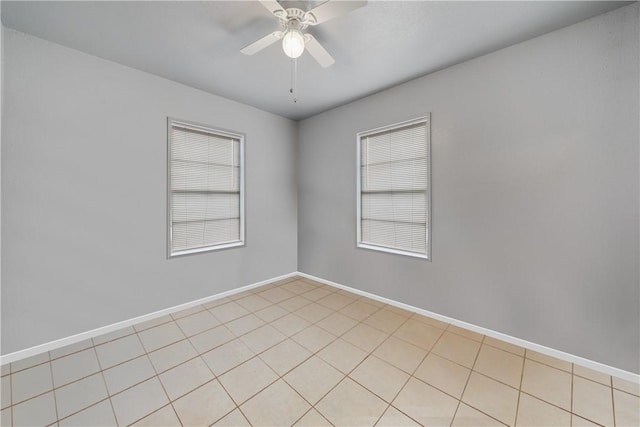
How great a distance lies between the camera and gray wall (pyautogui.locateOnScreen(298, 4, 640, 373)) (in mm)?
1780

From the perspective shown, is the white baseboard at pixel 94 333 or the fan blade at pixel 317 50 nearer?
the fan blade at pixel 317 50

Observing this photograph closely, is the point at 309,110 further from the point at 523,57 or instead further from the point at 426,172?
the point at 523,57

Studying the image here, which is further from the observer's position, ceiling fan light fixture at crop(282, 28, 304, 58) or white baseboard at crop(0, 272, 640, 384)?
white baseboard at crop(0, 272, 640, 384)

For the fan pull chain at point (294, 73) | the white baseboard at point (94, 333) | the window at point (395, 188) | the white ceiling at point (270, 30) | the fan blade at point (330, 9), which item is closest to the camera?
the fan blade at point (330, 9)

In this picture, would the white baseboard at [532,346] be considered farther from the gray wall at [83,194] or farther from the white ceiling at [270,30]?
the white ceiling at [270,30]

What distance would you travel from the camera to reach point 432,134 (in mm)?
2672

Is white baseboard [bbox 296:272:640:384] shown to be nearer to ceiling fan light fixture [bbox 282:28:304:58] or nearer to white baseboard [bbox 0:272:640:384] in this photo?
white baseboard [bbox 0:272:640:384]

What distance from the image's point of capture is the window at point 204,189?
290 centimetres

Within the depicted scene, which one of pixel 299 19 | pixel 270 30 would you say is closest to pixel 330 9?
pixel 299 19

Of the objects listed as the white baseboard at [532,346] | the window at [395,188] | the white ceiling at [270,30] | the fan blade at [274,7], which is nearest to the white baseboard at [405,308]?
the white baseboard at [532,346]

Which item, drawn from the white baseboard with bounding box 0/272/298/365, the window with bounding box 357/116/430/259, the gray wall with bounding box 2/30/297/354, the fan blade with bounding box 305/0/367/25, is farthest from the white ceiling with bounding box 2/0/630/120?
the white baseboard with bounding box 0/272/298/365

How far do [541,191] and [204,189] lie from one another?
144 inches

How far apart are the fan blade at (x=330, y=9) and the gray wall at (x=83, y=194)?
2.03 meters

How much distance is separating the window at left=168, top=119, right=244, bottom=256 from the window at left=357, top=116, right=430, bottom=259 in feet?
5.98
